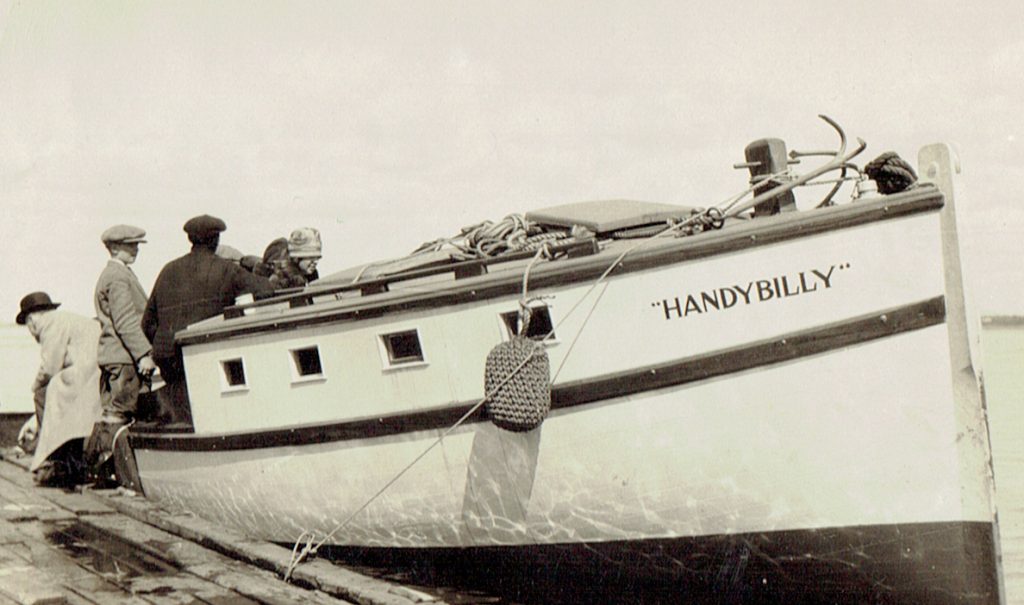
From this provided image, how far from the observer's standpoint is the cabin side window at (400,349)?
544cm

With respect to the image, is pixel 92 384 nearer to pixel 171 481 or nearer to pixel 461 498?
pixel 171 481

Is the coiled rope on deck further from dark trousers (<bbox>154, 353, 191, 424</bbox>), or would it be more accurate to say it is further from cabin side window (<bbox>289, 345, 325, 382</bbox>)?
dark trousers (<bbox>154, 353, 191, 424</bbox>)

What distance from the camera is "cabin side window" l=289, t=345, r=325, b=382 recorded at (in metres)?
5.91

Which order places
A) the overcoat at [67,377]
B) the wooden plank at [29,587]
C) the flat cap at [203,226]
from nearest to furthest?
1. the wooden plank at [29,587]
2. the flat cap at [203,226]
3. the overcoat at [67,377]

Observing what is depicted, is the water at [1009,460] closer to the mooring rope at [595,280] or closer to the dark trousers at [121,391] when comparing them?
the mooring rope at [595,280]

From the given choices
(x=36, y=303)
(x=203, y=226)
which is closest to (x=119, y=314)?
(x=203, y=226)

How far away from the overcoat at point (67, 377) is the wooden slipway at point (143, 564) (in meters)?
0.73

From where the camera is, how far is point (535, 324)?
516 cm

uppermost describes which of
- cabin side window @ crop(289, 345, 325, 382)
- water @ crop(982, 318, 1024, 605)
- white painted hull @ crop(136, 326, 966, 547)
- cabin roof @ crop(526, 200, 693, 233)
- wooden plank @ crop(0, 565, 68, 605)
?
cabin roof @ crop(526, 200, 693, 233)

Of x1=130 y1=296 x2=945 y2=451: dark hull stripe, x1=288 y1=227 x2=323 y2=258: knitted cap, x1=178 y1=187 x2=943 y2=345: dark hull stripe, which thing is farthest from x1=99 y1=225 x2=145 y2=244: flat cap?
x1=130 y1=296 x2=945 y2=451: dark hull stripe

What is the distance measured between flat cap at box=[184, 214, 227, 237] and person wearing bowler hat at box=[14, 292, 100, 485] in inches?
72.6

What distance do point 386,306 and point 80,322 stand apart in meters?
4.20

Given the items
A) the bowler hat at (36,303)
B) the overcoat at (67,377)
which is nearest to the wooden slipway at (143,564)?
the overcoat at (67,377)

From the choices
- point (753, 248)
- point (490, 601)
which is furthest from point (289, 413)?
point (753, 248)
